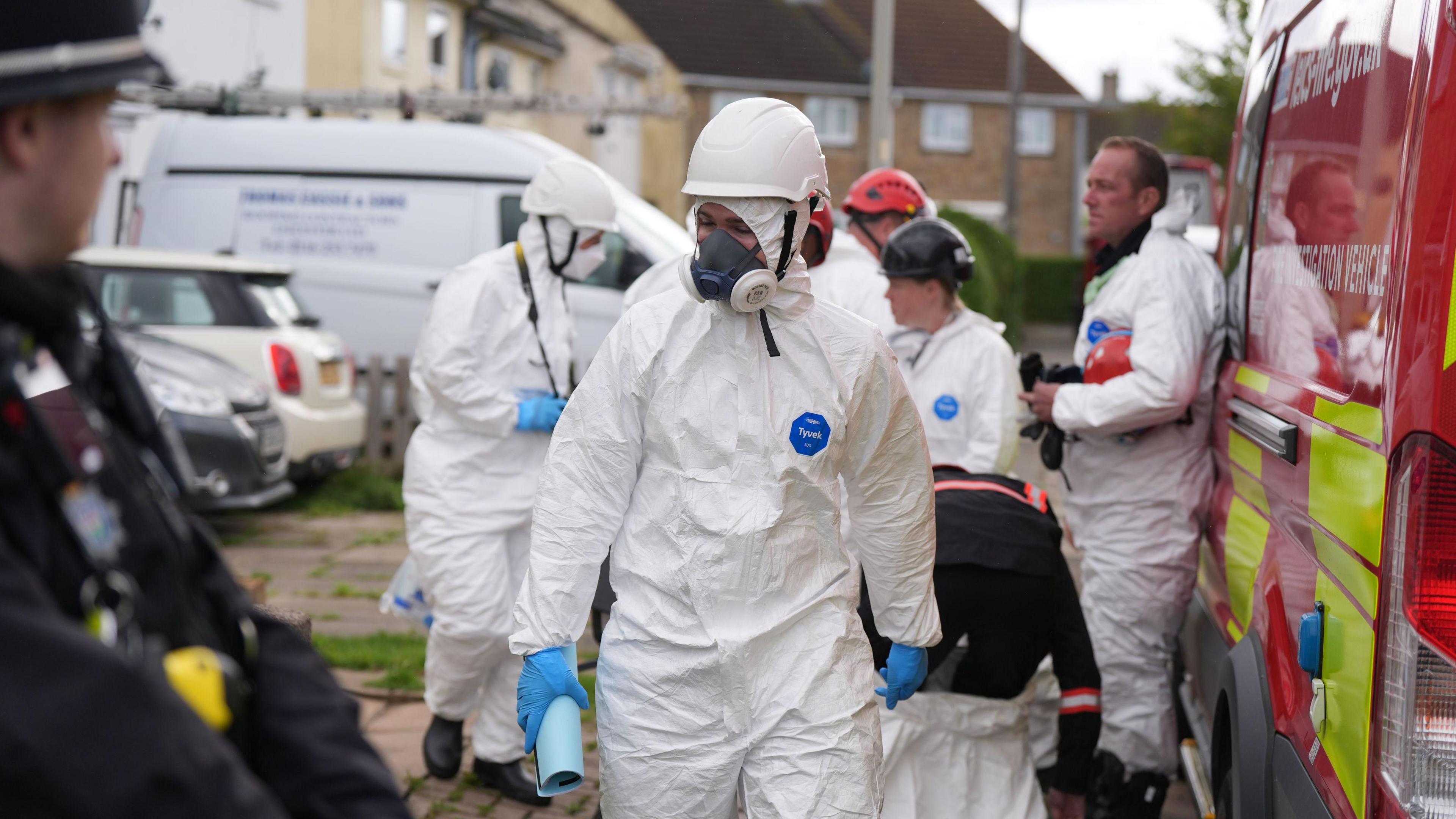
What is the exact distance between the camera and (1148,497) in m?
4.54

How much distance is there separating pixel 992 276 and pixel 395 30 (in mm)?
8782

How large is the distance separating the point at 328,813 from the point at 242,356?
8021mm

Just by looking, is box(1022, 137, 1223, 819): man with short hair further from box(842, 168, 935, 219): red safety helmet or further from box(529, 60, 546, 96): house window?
box(529, 60, 546, 96): house window

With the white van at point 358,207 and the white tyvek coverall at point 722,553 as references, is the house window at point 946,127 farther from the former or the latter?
the white tyvek coverall at point 722,553

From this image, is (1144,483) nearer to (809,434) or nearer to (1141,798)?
(1141,798)

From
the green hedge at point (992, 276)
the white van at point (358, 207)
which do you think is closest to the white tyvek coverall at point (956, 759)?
the white van at point (358, 207)

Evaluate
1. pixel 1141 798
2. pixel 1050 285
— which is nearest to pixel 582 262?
pixel 1141 798

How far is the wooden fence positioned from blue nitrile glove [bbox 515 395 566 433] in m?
6.02

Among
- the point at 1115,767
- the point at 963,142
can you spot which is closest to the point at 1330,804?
the point at 1115,767

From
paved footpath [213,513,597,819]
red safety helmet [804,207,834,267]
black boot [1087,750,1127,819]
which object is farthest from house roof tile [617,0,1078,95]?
black boot [1087,750,1127,819]

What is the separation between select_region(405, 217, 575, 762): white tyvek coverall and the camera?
4.72 meters

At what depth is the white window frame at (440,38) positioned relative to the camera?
2045cm

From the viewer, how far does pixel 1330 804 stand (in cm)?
245

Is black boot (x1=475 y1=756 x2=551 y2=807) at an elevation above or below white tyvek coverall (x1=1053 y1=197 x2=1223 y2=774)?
below
